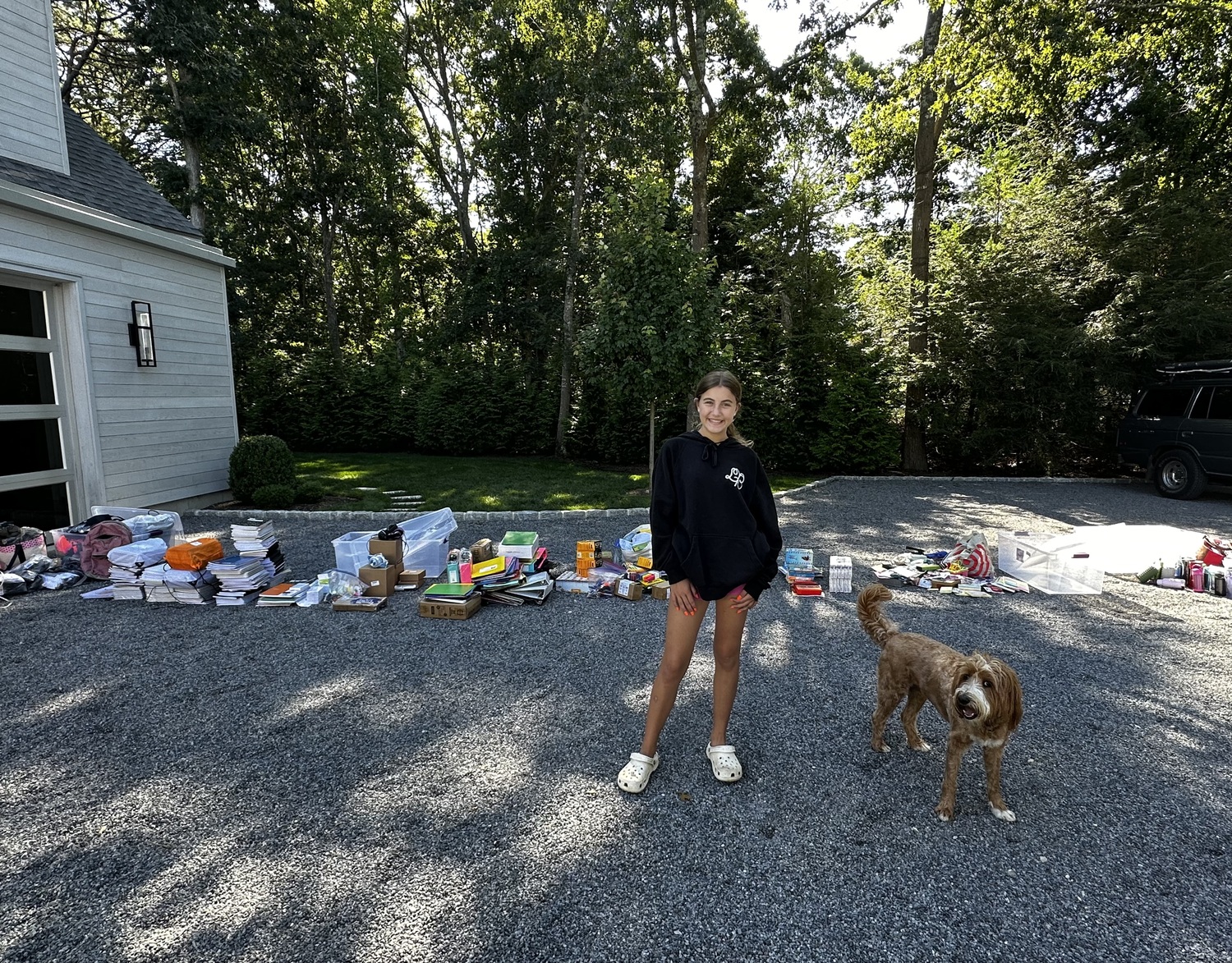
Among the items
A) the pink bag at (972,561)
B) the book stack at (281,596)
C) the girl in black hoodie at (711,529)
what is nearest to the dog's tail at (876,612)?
the girl in black hoodie at (711,529)

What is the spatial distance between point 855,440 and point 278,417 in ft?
50.4

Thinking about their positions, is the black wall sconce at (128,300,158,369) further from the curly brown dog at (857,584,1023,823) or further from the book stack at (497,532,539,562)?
the curly brown dog at (857,584,1023,823)

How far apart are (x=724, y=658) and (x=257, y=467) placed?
337 inches

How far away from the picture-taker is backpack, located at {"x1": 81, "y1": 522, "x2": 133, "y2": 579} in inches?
231

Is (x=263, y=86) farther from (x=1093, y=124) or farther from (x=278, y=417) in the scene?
(x=1093, y=124)

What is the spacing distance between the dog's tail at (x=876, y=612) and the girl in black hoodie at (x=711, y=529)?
74 centimetres

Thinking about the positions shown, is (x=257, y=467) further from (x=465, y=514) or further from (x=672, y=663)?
(x=672, y=663)

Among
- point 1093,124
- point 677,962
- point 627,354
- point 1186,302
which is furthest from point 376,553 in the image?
point 1093,124

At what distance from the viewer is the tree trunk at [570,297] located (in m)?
14.7

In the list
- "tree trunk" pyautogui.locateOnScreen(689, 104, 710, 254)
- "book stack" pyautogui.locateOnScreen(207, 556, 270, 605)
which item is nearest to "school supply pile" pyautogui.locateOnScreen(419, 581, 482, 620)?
"book stack" pyautogui.locateOnScreen(207, 556, 270, 605)

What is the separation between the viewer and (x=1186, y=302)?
1061 centimetres

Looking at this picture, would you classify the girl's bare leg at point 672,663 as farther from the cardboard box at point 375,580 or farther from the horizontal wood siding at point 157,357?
the horizontal wood siding at point 157,357

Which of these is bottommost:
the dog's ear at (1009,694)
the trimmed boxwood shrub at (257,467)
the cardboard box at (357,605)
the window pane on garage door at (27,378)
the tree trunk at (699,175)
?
the cardboard box at (357,605)

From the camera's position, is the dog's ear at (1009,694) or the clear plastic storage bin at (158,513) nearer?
the dog's ear at (1009,694)
